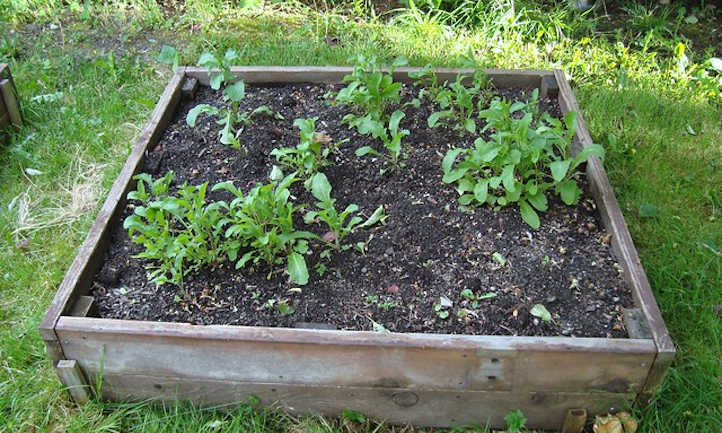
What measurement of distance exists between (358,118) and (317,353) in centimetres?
132

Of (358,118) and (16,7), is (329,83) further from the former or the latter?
(16,7)

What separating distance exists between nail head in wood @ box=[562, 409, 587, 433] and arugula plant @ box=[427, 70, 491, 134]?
1.35 m

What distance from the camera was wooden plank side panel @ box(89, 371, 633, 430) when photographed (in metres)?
2.25

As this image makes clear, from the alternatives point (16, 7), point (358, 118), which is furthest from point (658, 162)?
point (16, 7)

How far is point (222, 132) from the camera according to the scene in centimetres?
315

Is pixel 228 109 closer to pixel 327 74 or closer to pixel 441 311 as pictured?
pixel 327 74

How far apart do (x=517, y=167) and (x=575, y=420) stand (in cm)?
102

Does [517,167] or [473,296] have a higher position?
[517,167]

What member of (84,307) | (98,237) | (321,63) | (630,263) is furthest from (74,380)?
(321,63)

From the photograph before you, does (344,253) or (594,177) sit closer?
(344,253)

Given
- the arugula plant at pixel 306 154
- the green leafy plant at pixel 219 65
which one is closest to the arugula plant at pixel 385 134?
the arugula plant at pixel 306 154

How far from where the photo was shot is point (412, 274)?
2529 millimetres

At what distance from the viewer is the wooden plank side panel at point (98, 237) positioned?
2303mm

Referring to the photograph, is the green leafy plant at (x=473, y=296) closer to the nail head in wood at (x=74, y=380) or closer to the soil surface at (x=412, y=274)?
the soil surface at (x=412, y=274)
